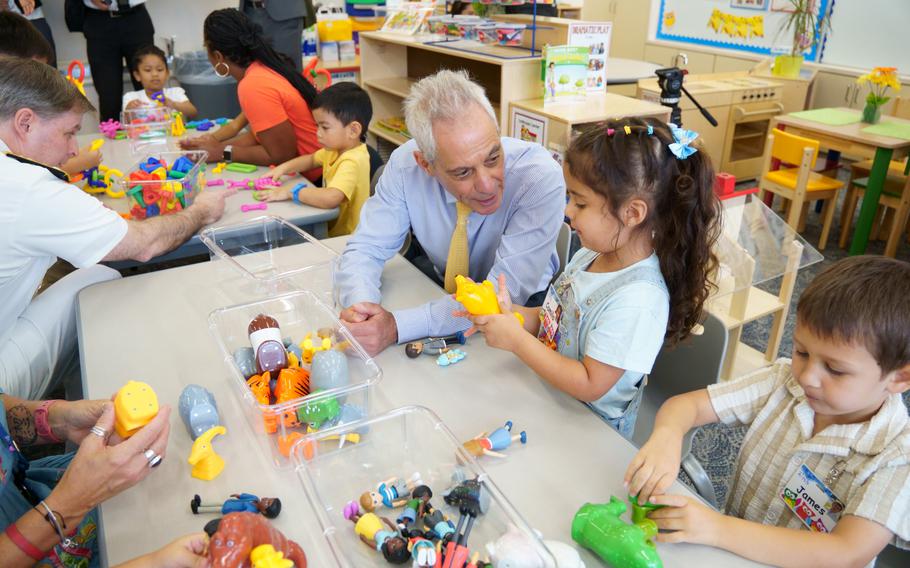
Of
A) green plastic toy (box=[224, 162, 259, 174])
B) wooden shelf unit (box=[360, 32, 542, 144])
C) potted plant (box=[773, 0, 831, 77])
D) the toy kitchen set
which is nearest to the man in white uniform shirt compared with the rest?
green plastic toy (box=[224, 162, 259, 174])

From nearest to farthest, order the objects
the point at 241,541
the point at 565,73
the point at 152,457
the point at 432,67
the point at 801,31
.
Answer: the point at 241,541
the point at 152,457
the point at 565,73
the point at 432,67
the point at 801,31

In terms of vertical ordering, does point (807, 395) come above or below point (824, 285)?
below

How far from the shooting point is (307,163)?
273 cm

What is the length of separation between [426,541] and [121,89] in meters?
4.87

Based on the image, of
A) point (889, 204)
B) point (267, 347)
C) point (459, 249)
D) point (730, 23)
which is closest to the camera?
point (267, 347)

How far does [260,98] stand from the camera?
9.21 feet

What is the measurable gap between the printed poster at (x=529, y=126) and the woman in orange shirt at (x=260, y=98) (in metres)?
1.07

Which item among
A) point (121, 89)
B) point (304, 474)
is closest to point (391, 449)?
point (304, 474)

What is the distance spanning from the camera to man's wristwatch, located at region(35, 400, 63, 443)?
50.5 inches

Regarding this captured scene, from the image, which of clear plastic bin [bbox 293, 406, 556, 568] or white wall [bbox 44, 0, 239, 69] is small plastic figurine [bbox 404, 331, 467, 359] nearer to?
clear plastic bin [bbox 293, 406, 556, 568]

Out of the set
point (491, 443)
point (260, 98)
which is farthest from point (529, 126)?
point (491, 443)

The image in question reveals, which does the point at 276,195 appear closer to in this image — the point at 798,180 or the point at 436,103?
the point at 436,103

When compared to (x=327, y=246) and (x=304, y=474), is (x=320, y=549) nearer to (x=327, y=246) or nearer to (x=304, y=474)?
(x=304, y=474)

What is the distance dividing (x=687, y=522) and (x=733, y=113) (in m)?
4.48
